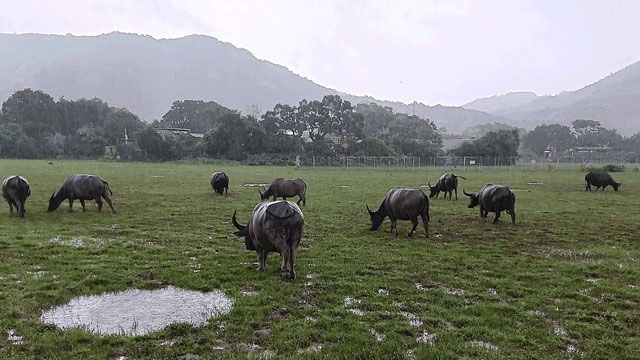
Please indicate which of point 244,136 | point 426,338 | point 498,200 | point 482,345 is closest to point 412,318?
point 426,338

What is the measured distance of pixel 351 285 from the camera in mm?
8664

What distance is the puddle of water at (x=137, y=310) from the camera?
265 inches

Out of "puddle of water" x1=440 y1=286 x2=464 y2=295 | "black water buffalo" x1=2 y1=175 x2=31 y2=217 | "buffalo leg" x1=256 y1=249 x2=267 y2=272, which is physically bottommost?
"puddle of water" x1=440 y1=286 x2=464 y2=295

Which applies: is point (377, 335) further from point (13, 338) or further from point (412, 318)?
point (13, 338)

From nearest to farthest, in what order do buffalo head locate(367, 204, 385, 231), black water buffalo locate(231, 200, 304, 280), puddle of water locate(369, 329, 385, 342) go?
puddle of water locate(369, 329, 385, 342) < black water buffalo locate(231, 200, 304, 280) < buffalo head locate(367, 204, 385, 231)

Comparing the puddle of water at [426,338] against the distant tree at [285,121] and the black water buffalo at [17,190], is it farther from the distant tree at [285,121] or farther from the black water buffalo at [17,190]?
the distant tree at [285,121]

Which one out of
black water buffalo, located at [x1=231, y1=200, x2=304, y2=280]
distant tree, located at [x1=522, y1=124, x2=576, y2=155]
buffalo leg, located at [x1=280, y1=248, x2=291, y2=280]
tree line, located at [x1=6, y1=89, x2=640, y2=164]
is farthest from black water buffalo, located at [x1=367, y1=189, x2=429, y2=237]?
distant tree, located at [x1=522, y1=124, x2=576, y2=155]

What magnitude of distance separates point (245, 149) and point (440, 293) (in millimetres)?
74004

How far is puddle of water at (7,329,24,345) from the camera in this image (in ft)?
19.7

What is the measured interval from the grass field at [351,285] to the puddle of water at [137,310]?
0.26m

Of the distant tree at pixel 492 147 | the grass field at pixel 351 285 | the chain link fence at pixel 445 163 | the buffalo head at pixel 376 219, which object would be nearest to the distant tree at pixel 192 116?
the chain link fence at pixel 445 163

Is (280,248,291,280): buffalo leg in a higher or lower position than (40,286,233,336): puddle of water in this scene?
higher

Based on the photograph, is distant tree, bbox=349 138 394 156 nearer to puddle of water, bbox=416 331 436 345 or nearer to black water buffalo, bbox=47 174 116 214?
black water buffalo, bbox=47 174 116 214

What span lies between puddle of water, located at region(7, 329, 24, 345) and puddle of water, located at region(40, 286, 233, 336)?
492mm
